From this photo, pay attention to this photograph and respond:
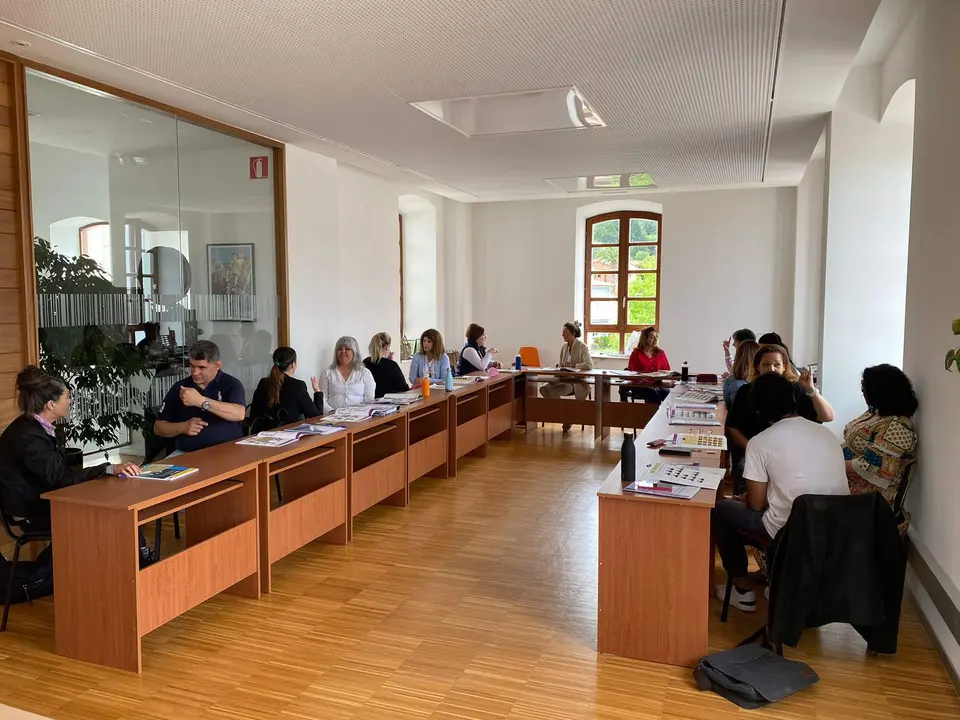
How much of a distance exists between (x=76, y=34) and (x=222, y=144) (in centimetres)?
217

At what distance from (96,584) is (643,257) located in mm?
9046

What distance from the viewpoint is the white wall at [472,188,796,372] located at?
9820 millimetres

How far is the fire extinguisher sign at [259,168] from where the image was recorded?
6.32 metres

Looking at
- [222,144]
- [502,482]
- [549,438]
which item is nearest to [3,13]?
[222,144]

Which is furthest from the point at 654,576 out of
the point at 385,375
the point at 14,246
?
the point at 14,246

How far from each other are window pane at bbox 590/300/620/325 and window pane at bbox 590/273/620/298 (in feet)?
0.36

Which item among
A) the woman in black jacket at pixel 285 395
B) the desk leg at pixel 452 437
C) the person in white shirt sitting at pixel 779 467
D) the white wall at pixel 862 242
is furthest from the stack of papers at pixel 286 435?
the white wall at pixel 862 242

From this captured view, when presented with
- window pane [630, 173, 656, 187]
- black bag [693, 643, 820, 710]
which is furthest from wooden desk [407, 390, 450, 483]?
window pane [630, 173, 656, 187]

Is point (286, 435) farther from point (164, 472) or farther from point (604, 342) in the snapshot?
point (604, 342)

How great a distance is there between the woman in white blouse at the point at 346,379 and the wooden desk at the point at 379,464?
1.22ft

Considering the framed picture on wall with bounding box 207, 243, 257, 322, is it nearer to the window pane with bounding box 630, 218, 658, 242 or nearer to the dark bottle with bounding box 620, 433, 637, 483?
the dark bottle with bounding box 620, 433, 637, 483

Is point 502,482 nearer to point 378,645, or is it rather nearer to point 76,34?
point 378,645

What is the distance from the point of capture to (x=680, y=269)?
10.2 m

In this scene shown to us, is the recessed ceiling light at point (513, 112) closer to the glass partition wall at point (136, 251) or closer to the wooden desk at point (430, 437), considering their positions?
the glass partition wall at point (136, 251)
